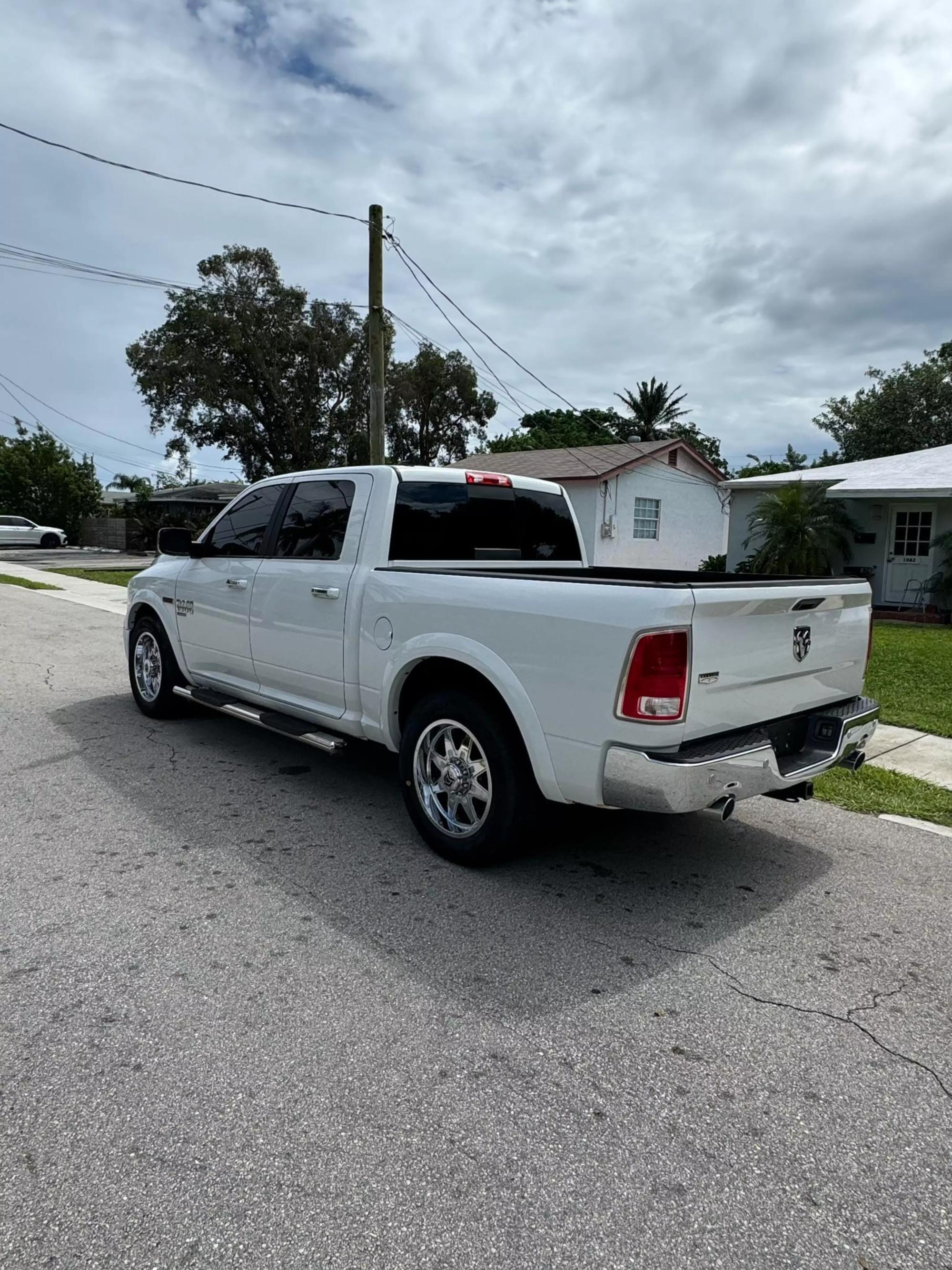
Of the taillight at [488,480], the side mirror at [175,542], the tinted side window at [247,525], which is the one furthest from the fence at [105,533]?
the taillight at [488,480]

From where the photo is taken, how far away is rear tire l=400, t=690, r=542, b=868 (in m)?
3.86

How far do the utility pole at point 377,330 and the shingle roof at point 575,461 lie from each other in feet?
30.1

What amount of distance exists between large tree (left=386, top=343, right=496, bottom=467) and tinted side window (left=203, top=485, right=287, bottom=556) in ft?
103

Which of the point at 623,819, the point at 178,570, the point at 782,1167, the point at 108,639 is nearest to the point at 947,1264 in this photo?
the point at 782,1167

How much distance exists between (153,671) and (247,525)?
193cm

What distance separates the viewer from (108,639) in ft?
38.2

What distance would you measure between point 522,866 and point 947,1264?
2.38 metres

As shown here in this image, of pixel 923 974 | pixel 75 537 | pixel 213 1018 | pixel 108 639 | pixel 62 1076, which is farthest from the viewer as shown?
pixel 75 537

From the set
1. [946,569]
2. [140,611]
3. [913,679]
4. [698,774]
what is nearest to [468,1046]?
[698,774]

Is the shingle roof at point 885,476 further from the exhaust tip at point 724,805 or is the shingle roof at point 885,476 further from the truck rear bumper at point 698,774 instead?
the exhaust tip at point 724,805

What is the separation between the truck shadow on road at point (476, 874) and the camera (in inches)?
128

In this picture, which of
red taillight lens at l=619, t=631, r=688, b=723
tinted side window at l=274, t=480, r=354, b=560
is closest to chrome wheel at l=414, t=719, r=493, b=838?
red taillight lens at l=619, t=631, r=688, b=723

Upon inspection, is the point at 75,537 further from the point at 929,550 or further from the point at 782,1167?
the point at 782,1167

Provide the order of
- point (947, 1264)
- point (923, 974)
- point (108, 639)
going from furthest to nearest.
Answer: point (108, 639) < point (923, 974) < point (947, 1264)
